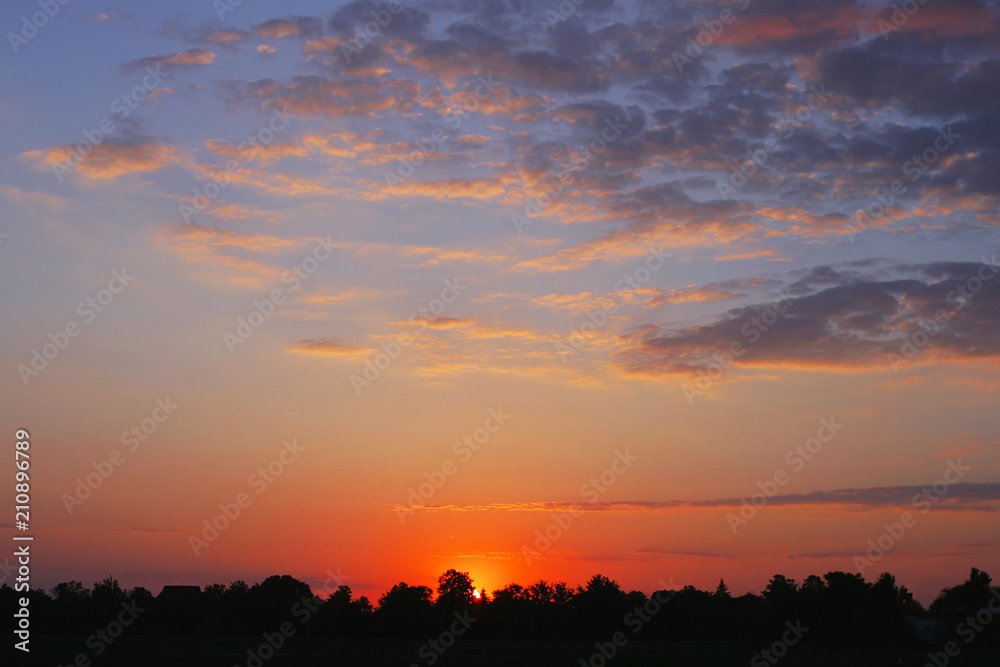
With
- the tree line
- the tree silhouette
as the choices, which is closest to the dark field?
the tree line

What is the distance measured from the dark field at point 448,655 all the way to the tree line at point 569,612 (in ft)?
17.4

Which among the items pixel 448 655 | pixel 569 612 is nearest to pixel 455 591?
pixel 569 612

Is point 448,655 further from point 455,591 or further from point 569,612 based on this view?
point 455,591

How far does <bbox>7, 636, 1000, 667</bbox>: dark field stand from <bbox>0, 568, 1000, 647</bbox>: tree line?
5.31m

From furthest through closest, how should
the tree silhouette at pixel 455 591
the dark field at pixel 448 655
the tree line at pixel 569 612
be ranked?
the tree silhouette at pixel 455 591
the tree line at pixel 569 612
the dark field at pixel 448 655

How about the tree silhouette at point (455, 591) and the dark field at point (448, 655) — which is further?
the tree silhouette at point (455, 591)

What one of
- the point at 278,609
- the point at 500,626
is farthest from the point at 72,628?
the point at 500,626

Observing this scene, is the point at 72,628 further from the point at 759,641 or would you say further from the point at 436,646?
the point at 759,641

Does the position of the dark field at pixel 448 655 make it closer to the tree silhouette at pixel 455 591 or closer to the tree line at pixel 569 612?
the tree line at pixel 569 612

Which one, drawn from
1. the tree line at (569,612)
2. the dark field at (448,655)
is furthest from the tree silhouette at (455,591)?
the dark field at (448,655)

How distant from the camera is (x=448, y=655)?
73188 mm

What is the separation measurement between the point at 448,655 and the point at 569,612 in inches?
1559

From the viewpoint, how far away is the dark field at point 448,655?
201 feet

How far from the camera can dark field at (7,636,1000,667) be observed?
201ft
